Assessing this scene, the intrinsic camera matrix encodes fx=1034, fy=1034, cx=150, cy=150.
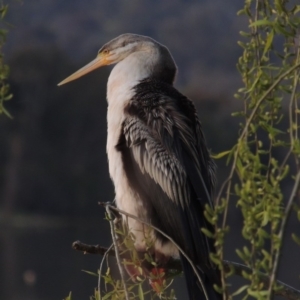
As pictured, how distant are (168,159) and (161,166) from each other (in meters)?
0.03

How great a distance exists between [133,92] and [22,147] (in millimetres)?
29483

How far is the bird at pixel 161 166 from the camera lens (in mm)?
3268

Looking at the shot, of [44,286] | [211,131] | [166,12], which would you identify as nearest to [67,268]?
[44,286]

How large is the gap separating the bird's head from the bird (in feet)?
0.79

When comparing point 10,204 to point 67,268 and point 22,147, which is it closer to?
point 22,147

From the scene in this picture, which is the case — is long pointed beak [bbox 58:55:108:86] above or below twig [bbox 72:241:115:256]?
above

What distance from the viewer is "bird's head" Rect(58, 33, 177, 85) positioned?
156 inches

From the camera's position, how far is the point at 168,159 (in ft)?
11.2

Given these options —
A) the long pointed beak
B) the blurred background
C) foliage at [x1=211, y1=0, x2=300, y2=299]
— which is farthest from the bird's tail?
the blurred background

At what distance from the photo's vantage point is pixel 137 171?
3527 mm

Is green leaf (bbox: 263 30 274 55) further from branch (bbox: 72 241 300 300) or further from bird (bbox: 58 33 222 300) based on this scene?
bird (bbox: 58 33 222 300)

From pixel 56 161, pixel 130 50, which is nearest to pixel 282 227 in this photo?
pixel 130 50

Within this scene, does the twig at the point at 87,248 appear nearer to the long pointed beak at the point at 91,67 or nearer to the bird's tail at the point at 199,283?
the bird's tail at the point at 199,283

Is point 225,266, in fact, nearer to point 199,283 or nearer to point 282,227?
point 199,283
